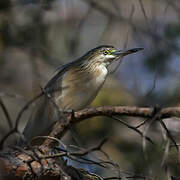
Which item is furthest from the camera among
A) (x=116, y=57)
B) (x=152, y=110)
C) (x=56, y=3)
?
(x=56, y=3)

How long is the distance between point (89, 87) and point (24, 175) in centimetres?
185

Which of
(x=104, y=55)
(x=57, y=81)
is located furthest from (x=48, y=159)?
(x=104, y=55)

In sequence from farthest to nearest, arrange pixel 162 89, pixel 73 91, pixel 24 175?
pixel 162 89
pixel 73 91
pixel 24 175

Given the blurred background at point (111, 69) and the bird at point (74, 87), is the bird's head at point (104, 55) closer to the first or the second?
the bird at point (74, 87)

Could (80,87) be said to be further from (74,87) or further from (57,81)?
(57,81)

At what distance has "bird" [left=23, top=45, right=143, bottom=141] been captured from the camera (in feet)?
14.7

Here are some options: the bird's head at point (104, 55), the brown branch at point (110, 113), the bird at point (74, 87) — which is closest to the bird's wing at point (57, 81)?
the bird at point (74, 87)

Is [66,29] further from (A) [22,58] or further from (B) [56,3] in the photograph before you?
(B) [56,3]

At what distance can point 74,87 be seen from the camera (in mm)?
4559

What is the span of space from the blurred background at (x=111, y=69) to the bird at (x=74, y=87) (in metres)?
0.16

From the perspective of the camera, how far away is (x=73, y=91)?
4.52 m

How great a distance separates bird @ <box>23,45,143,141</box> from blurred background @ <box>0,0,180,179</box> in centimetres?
16

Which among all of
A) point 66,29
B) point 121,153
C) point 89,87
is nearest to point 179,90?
point 121,153

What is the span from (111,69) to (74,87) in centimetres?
274
